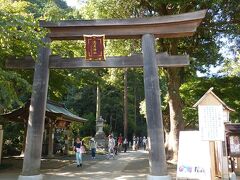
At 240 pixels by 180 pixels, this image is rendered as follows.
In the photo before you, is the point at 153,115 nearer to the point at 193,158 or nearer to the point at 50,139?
the point at 193,158

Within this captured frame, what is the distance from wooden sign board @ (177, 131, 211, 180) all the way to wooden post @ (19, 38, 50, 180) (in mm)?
4958

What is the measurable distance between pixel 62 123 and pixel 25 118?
4.15 meters

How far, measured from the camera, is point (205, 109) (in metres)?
10.0

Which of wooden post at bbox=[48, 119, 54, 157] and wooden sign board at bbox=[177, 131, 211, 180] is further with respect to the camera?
wooden post at bbox=[48, 119, 54, 157]

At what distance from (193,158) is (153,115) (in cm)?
215

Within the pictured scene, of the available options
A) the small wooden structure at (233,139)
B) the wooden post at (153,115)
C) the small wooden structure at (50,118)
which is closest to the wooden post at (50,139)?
the small wooden structure at (50,118)

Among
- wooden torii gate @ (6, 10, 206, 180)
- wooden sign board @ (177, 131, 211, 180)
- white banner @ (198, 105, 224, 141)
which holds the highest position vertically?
wooden torii gate @ (6, 10, 206, 180)

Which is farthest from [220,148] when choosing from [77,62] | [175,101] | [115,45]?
[115,45]

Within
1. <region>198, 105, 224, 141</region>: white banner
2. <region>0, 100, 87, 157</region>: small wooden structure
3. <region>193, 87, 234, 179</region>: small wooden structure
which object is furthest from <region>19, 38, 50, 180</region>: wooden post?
<region>0, 100, 87, 157</region>: small wooden structure

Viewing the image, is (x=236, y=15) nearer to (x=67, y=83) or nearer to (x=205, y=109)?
(x=205, y=109)

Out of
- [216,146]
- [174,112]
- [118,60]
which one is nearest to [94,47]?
[118,60]

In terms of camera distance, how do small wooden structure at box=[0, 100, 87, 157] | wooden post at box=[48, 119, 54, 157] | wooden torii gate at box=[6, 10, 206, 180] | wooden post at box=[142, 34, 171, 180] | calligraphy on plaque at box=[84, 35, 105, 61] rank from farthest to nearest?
wooden post at box=[48, 119, 54, 157] < small wooden structure at box=[0, 100, 87, 157] < calligraphy on plaque at box=[84, 35, 105, 61] < wooden torii gate at box=[6, 10, 206, 180] < wooden post at box=[142, 34, 171, 180]

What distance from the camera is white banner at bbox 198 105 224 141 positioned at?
31.3ft

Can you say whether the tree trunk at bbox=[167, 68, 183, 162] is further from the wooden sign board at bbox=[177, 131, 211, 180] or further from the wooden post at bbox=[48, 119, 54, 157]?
the wooden post at bbox=[48, 119, 54, 157]
